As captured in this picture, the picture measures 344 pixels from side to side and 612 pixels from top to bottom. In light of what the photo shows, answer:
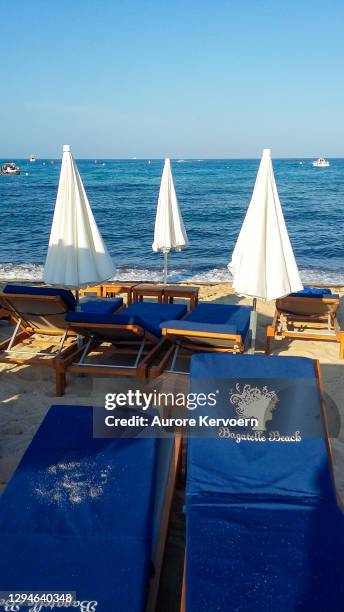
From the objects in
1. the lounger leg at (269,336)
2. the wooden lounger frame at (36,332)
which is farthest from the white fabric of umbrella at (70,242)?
the lounger leg at (269,336)

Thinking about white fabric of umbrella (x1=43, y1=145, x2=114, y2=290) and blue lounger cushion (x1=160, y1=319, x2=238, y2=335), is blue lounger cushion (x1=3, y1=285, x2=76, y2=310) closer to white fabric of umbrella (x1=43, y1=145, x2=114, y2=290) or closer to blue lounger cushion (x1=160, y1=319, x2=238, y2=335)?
white fabric of umbrella (x1=43, y1=145, x2=114, y2=290)

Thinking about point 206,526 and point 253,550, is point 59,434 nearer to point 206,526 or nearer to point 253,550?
point 206,526

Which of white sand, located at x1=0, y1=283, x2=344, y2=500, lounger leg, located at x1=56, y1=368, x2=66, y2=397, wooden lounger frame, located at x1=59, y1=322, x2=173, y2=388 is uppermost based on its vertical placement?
wooden lounger frame, located at x1=59, y1=322, x2=173, y2=388

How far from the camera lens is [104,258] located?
535 cm

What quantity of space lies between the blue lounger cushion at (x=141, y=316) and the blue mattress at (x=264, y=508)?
144cm

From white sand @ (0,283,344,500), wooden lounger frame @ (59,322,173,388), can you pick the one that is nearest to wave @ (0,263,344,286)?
white sand @ (0,283,344,500)

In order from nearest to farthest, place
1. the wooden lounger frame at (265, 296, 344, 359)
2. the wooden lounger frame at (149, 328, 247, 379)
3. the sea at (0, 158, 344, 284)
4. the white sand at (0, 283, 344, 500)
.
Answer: the white sand at (0, 283, 344, 500) < the wooden lounger frame at (149, 328, 247, 379) < the wooden lounger frame at (265, 296, 344, 359) < the sea at (0, 158, 344, 284)

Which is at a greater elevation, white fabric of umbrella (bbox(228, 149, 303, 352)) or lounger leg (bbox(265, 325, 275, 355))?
white fabric of umbrella (bbox(228, 149, 303, 352))

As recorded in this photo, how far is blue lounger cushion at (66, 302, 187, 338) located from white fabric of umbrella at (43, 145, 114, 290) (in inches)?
19.2

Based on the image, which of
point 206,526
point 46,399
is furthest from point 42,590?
point 46,399

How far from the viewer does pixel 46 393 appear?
4.86 meters

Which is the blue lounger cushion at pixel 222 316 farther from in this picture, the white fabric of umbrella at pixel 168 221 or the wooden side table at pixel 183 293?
the white fabric of umbrella at pixel 168 221

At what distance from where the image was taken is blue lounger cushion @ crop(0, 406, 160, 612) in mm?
2049

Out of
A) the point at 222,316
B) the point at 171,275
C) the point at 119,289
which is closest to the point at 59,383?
the point at 222,316
